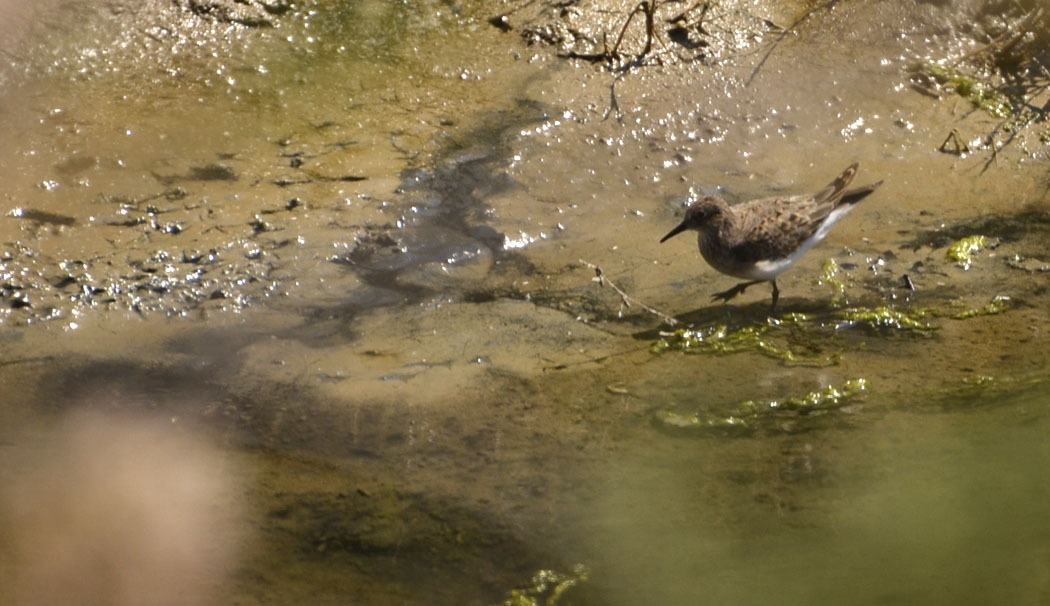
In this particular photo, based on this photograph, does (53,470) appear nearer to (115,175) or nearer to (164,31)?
(115,175)

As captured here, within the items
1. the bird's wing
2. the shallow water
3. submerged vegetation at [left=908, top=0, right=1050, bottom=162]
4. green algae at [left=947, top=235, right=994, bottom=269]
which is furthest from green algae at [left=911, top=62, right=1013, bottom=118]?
the bird's wing

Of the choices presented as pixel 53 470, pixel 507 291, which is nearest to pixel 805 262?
pixel 507 291

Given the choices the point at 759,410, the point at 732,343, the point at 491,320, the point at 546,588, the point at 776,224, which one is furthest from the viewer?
the point at 776,224

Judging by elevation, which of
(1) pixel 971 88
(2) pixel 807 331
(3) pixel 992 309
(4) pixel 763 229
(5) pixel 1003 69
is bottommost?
(2) pixel 807 331

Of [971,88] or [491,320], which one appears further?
[971,88]

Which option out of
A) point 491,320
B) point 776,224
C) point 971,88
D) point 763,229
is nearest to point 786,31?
point 971,88

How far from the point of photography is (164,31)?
8.00 m

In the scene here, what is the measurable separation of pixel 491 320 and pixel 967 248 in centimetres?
295

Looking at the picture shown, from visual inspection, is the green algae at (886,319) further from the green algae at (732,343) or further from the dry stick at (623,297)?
the dry stick at (623,297)

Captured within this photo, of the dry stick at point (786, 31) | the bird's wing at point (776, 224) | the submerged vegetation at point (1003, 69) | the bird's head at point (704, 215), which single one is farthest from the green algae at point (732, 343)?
the submerged vegetation at point (1003, 69)

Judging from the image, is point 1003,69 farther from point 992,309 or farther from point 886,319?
point 886,319

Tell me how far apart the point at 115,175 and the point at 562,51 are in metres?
3.28

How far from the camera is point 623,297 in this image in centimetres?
613

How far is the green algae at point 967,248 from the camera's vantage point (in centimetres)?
644
